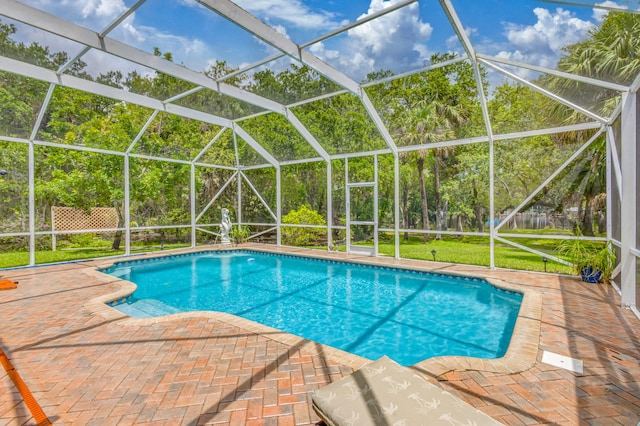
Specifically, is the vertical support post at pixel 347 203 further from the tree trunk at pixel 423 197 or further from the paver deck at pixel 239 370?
the paver deck at pixel 239 370

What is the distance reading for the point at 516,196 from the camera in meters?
7.73

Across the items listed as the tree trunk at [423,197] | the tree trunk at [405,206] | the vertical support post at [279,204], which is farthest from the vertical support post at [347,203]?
the vertical support post at [279,204]

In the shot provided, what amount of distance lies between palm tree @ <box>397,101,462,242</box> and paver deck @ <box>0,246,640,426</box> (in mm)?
4641

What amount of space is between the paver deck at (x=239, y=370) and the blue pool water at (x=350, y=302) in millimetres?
865

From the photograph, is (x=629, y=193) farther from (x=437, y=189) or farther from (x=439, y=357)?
(x=437, y=189)

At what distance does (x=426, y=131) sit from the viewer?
8445mm

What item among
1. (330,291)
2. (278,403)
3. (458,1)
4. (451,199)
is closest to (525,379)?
(278,403)

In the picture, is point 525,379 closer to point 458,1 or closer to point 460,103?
point 458,1

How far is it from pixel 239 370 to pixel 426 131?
24.0 feet

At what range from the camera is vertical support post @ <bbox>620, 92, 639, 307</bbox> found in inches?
182

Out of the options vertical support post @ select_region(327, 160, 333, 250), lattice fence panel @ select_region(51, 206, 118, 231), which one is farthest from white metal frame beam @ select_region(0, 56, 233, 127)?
vertical support post @ select_region(327, 160, 333, 250)

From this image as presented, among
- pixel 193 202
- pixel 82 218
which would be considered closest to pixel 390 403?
pixel 82 218

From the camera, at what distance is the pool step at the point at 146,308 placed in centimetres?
563

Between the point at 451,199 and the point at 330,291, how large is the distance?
173 inches
